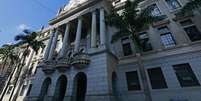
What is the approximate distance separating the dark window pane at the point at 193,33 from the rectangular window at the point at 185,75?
3464 mm

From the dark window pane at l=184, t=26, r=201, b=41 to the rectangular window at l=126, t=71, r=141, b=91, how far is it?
306 inches

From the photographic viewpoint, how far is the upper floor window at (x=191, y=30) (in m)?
14.4

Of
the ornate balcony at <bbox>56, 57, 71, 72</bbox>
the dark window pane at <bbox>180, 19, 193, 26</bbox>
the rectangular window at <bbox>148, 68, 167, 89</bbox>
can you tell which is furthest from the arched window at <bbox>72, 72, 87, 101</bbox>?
the dark window pane at <bbox>180, 19, 193, 26</bbox>

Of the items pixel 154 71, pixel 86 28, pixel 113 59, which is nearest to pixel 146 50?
pixel 154 71

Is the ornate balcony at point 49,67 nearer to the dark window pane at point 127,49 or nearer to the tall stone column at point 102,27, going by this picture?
the tall stone column at point 102,27

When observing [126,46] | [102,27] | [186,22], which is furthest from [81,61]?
[186,22]

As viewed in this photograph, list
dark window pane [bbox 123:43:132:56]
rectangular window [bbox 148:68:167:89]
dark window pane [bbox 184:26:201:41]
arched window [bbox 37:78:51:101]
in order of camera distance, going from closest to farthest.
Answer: rectangular window [bbox 148:68:167:89]
dark window pane [bbox 184:26:201:41]
arched window [bbox 37:78:51:101]
dark window pane [bbox 123:43:132:56]

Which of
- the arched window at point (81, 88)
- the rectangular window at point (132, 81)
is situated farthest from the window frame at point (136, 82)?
the arched window at point (81, 88)

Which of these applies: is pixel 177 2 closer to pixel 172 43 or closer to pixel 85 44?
pixel 172 43

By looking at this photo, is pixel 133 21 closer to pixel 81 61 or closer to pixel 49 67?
pixel 81 61

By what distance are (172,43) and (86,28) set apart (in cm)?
1435

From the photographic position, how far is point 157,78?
14.4m

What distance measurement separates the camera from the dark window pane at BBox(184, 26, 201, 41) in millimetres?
14328

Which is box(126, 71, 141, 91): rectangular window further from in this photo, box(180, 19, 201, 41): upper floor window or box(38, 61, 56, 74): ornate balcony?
box(38, 61, 56, 74): ornate balcony
